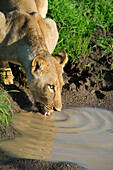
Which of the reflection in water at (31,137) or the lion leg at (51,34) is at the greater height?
the lion leg at (51,34)

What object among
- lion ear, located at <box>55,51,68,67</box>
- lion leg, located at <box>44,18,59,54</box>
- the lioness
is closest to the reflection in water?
the lioness

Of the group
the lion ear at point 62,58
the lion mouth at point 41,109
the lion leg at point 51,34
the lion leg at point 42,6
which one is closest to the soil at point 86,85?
the lion mouth at point 41,109

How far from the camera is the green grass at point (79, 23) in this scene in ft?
26.9

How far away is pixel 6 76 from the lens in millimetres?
6730

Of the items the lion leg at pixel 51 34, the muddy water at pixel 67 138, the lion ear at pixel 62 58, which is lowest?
the muddy water at pixel 67 138

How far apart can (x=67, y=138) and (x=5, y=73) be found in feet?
7.75

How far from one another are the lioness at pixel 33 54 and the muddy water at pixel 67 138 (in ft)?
1.19

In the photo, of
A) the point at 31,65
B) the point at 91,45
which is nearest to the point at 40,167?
the point at 31,65

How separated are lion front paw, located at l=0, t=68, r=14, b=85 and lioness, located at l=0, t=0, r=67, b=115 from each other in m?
0.02

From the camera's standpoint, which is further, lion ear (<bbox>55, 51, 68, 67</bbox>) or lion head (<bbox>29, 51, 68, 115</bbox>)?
lion ear (<bbox>55, 51, 68, 67</bbox>)

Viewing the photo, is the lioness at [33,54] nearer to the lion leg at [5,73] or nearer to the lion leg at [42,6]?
the lion leg at [5,73]

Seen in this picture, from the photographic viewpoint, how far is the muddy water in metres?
4.45

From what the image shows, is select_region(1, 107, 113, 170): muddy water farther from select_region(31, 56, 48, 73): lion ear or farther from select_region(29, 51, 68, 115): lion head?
select_region(31, 56, 48, 73): lion ear

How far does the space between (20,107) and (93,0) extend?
197 inches
